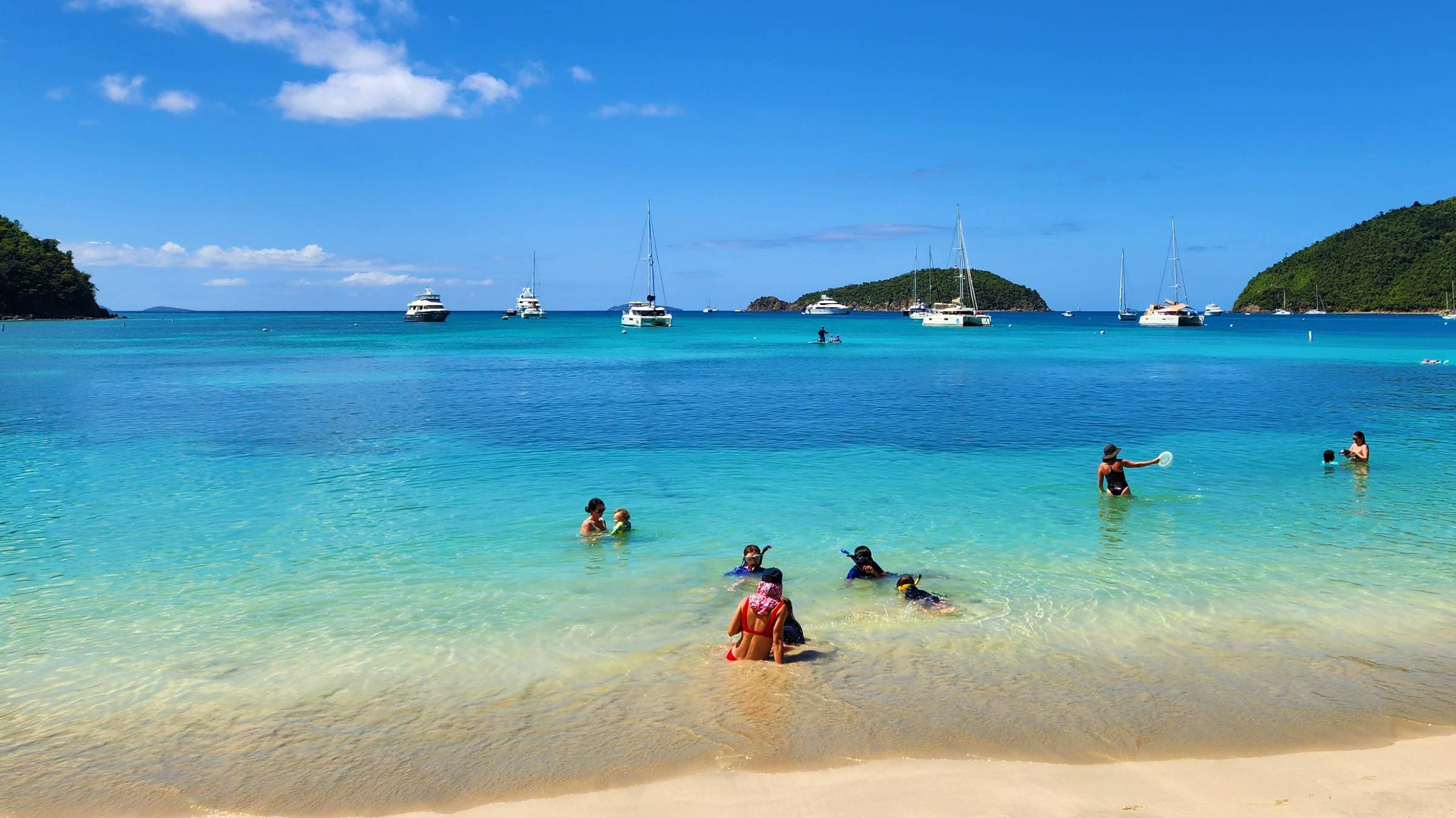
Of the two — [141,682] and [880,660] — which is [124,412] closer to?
[141,682]

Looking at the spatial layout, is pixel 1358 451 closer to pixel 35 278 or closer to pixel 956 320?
pixel 956 320

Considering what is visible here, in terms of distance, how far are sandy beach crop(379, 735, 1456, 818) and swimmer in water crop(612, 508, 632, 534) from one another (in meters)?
8.68

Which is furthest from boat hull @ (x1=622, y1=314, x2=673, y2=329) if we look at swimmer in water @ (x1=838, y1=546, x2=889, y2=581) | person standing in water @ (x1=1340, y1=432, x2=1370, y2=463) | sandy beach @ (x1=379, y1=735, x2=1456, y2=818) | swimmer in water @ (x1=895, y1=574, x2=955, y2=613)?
sandy beach @ (x1=379, y1=735, x2=1456, y2=818)

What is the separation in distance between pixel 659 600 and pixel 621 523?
3.62m

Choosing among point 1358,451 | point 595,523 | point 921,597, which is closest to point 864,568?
point 921,597

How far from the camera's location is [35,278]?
15688cm

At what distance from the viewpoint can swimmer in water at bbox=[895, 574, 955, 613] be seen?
12.3 m

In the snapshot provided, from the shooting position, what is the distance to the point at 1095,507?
1858 centimetres

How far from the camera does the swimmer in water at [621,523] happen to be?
16.2 meters

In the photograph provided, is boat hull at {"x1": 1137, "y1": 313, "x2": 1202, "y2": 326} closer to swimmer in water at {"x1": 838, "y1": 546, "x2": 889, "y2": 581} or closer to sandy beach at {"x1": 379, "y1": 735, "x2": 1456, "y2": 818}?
swimmer in water at {"x1": 838, "y1": 546, "x2": 889, "y2": 581}

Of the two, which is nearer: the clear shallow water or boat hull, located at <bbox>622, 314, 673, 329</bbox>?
the clear shallow water

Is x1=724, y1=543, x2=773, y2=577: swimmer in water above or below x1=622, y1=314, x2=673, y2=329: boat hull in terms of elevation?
below

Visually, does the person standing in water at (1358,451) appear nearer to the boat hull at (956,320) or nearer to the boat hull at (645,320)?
the boat hull at (645,320)

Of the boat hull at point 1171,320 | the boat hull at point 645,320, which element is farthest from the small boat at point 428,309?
the boat hull at point 1171,320
